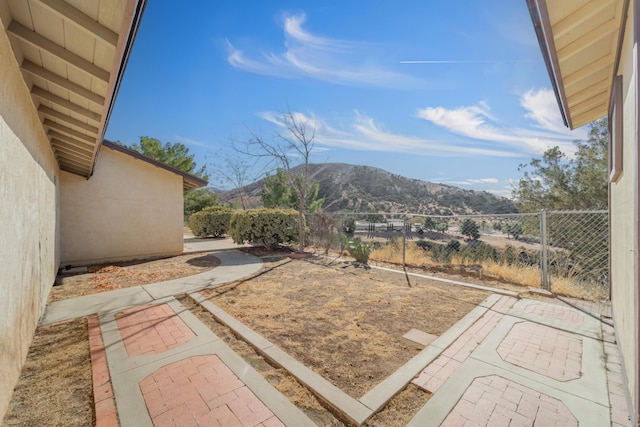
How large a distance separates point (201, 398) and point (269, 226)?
26.8 ft

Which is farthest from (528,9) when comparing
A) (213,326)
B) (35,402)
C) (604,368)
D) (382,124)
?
(382,124)

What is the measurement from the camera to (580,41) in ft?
8.95

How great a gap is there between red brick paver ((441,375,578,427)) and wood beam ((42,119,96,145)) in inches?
269

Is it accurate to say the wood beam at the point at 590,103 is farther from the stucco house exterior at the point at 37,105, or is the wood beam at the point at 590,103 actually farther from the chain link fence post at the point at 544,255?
the stucco house exterior at the point at 37,105

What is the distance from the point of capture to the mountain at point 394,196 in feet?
111

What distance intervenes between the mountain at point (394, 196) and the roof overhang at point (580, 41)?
2541cm

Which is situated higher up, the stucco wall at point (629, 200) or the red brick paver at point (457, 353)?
the stucco wall at point (629, 200)

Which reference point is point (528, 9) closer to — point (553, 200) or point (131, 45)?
point (131, 45)

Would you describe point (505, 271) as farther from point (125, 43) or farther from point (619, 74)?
point (125, 43)

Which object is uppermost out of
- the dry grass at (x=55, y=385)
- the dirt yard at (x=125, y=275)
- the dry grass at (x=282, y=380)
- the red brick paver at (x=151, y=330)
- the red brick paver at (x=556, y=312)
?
the dirt yard at (x=125, y=275)

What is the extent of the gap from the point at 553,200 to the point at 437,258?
615cm

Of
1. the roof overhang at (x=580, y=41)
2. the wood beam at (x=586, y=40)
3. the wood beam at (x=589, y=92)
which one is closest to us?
the roof overhang at (x=580, y=41)

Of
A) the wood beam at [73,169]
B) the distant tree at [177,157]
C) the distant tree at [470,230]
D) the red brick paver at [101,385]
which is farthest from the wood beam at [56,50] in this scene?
the distant tree at [177,157]

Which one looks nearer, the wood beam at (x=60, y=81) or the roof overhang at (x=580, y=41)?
the roof overhang at (x=580, y=41)
